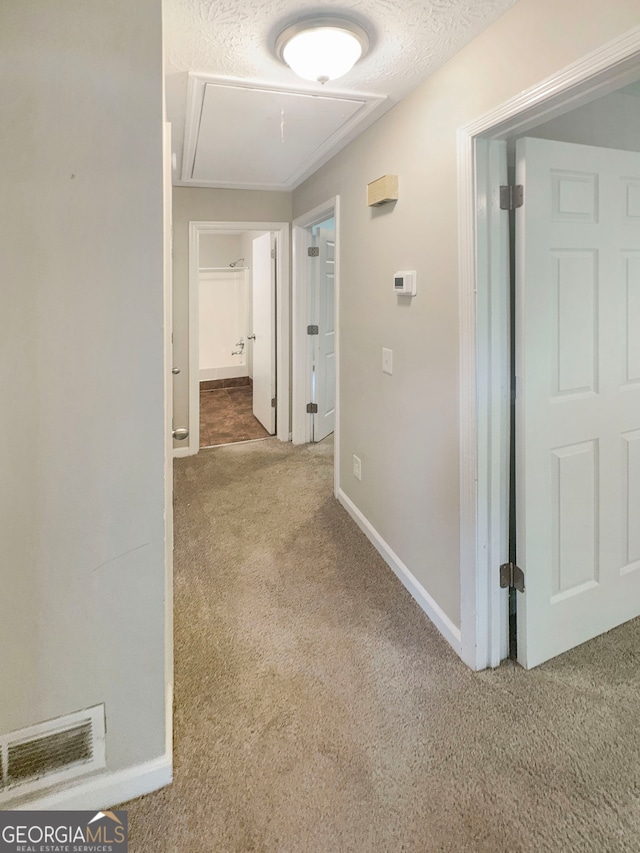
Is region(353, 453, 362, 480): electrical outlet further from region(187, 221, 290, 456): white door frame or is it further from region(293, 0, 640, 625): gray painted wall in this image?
region(187, 221, 290, 456): white door frame

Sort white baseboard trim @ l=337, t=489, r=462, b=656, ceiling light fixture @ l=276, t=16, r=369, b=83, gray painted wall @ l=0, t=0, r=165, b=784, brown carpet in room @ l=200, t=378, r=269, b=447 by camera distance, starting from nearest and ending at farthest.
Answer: gray painted wall @ l=0, t=0, r=165, b=784 → ceiling light fixture @ l=276, t=16, r=369, b=83 → white baseboard trim @ l=337, t=489, r=462, b=656 → brown carpet in room @ l=200, t=378, r=269, b=447

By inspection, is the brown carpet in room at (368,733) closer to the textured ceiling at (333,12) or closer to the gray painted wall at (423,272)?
the gray painted wall at (423,272)

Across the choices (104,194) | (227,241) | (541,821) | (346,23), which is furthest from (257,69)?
(227,241)

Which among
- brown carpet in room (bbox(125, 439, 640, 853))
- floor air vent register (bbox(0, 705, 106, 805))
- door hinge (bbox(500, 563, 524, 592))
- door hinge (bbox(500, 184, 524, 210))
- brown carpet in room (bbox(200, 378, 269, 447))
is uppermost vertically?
door hinge (bbox(500, 184, 524, 210))

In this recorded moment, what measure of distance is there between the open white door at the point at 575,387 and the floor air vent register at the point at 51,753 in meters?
1.41

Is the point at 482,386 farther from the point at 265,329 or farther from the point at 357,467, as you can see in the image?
the point at 265,329

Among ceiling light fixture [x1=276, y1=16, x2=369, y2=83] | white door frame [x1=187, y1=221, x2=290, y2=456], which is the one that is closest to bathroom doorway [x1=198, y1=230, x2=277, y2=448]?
white door frame [x1=187, y1=221, x2=290, y2=456]

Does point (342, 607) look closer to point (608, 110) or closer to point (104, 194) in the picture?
point (104, 194)

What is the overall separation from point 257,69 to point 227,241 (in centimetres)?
490

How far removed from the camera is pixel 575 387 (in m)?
1.74

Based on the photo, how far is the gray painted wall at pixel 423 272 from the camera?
135cm

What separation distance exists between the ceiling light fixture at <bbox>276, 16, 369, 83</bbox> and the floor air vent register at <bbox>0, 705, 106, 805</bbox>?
6.58 ft

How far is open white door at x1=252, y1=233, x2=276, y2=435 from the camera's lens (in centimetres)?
437

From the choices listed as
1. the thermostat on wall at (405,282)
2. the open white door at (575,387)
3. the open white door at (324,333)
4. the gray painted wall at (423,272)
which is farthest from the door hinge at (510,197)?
the open white door at (324,333)
